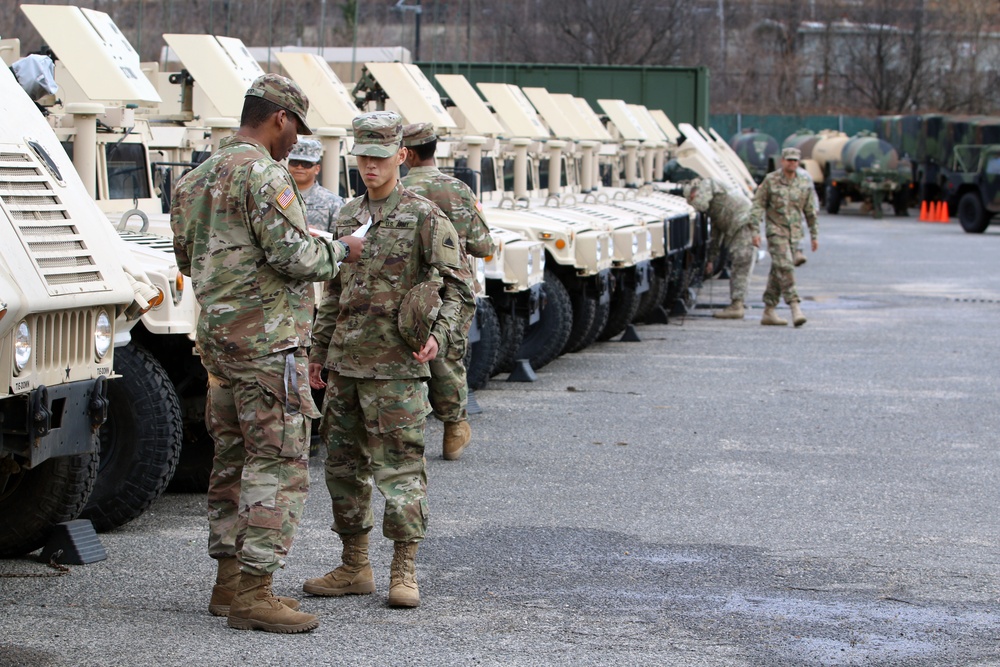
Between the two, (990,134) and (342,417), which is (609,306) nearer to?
(342,417)

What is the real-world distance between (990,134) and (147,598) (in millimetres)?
33095

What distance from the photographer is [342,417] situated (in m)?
5.65

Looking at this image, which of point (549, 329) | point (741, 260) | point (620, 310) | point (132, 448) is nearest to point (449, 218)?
point (132, 448)

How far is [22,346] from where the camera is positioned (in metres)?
5.06

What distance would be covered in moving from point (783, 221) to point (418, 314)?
10723 mm

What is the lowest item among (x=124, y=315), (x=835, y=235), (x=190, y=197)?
(x=835, y=235)

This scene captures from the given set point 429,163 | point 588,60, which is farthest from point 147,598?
point 588,60

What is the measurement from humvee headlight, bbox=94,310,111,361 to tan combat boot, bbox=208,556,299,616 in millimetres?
775

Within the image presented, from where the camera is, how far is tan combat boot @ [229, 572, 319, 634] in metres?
5.14

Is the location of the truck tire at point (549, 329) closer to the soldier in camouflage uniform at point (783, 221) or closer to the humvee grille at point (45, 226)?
the soldier in camouflage uniform at point (783, 221)

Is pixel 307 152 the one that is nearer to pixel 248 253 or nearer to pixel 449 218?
pixel 449 218

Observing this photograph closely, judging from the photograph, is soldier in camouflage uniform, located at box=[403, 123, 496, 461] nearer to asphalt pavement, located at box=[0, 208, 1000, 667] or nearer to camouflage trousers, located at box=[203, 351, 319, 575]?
asphalt pavement, located at box=[0, 208, 1000, 667]

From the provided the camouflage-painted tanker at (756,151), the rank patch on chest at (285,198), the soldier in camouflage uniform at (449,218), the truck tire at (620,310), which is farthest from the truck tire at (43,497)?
the camouflage-painted tanker at (756,151)

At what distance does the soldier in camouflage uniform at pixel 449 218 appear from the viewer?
7520 mm
